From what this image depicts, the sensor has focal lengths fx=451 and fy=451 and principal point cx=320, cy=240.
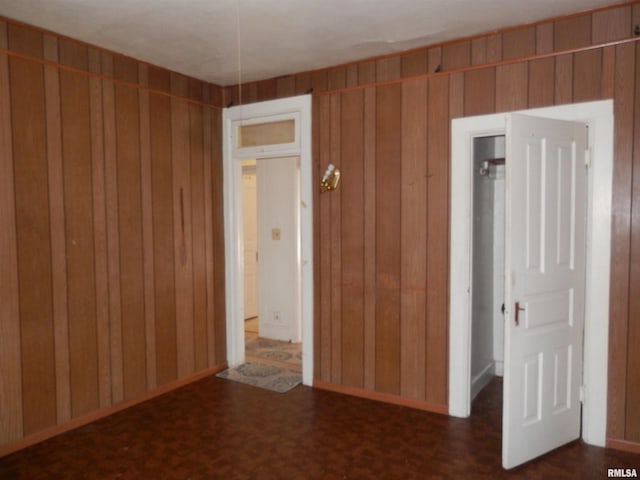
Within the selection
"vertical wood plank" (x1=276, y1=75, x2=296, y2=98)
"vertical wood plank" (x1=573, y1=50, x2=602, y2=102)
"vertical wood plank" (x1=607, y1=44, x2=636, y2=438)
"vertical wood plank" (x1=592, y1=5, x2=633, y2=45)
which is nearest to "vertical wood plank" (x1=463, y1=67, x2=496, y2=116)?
"vertical wood plank" (x1=573, y1=50, x2=602, y2=102)

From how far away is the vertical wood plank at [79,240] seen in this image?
3.13 meters

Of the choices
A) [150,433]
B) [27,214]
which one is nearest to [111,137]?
[27,214]

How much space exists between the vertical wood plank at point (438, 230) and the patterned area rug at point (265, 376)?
1.25m

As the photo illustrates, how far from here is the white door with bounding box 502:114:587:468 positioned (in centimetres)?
262

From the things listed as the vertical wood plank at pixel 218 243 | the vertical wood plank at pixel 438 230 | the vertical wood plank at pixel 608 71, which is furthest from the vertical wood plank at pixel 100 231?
the vertical wood plank at pixel 608 71

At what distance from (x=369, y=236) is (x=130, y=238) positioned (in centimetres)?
190

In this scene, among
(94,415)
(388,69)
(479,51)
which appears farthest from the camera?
(388,69)

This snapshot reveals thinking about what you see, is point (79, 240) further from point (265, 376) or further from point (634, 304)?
point (634, 304)

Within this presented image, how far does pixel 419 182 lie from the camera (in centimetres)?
343

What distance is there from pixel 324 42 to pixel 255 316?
4152 mm

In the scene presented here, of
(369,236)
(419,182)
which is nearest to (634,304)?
(419,182)

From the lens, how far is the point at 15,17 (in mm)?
2762

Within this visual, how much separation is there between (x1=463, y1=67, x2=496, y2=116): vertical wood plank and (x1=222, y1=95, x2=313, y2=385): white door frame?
1.33 metres

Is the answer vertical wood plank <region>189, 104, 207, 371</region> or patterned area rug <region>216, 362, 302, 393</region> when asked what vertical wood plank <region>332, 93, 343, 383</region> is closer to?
patterned area rug <region>216, 362, 302, 393</region>
